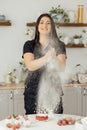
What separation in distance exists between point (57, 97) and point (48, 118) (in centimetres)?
45

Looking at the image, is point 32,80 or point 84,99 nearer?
point 32,80

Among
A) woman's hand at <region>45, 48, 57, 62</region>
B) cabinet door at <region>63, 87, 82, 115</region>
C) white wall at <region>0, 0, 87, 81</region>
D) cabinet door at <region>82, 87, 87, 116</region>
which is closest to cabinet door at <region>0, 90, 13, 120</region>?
white wall at <region>0, 0, 87, 81</region>

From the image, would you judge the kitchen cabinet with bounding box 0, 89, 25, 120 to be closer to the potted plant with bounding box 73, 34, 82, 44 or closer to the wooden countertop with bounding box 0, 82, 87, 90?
the wooden countertop with bounding box 0, 82, 87, 90

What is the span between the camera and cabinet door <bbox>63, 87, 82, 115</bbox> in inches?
168

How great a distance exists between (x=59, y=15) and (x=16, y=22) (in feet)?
2.00

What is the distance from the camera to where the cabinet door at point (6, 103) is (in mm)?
4148

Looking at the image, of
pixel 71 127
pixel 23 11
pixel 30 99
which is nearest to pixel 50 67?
pixel 30 99

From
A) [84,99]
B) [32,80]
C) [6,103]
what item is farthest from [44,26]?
[84,99]

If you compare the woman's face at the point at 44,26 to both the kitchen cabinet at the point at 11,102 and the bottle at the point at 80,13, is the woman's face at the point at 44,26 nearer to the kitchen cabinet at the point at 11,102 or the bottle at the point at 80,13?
the kitchen cabinet at the point at 11,102

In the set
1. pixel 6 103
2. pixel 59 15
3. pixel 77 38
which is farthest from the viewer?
pixel 77 38

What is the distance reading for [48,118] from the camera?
108 inches

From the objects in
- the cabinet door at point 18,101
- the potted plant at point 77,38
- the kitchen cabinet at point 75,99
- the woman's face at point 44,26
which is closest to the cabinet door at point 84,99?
the kitchen cabinet at point 75,99

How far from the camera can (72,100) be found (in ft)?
14.1

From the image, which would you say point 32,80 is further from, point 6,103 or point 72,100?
point 72,100
